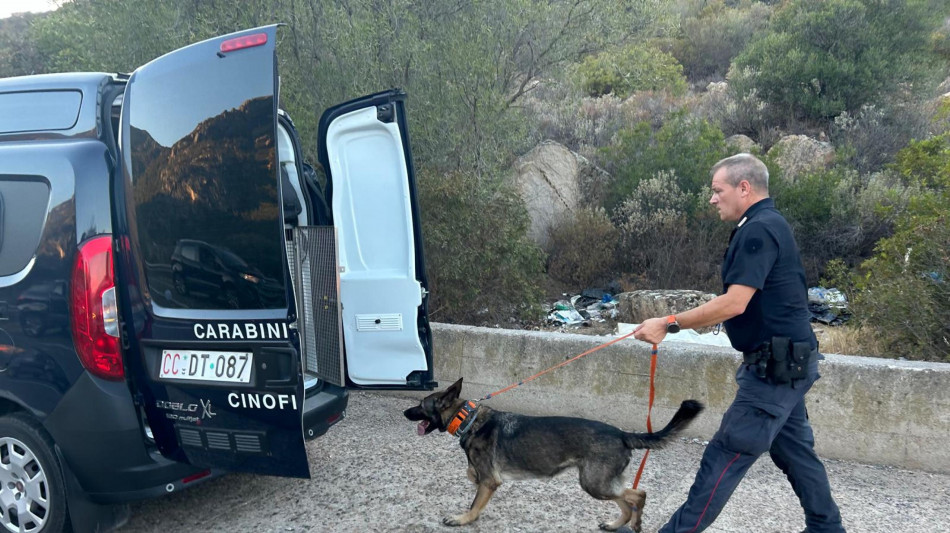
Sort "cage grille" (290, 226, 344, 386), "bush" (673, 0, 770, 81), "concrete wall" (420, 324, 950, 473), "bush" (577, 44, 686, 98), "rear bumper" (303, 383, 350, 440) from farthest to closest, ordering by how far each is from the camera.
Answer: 1. "bush" (673, 0, 770, 81)
2. "bush" (577, 44, 686, 98)
3. "concrete wall" (420, 324, 950, 473)
4. "rear bumper" (303, 383, 350, 440)
5. "cage grille" (290, 226, 344, 386)

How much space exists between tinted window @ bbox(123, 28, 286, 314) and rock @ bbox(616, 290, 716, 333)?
563cm

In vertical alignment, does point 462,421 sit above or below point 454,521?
above

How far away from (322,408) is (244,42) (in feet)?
6.43

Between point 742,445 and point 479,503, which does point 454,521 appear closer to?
point 479,503

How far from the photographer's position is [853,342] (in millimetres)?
5812

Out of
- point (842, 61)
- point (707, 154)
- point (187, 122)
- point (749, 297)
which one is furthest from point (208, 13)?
point (842, 61)

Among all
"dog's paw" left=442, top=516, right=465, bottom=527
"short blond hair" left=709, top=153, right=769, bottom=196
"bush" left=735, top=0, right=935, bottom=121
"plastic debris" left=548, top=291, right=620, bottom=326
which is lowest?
"dog's paw" left=442, top=516, right=465, bottom=527

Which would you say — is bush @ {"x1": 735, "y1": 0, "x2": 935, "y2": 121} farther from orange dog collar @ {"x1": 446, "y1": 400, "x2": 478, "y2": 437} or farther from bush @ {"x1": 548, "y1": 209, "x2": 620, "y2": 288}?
orange dog collar @ {"x1": 446, "y1": 400, "x2": 478, "y2": 437}

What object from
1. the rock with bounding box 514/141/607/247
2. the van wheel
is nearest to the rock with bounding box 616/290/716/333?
the rock with bounding box 514/141/607/247

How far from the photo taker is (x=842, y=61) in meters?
15.9

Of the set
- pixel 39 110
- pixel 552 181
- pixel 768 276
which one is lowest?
pixel 768 276

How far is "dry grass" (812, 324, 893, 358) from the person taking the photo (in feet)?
18.2

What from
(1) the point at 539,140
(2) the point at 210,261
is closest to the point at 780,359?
(2) the point at 210,261

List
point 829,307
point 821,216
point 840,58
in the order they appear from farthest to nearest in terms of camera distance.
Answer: point 840,58, point 821,216, point 829,307
